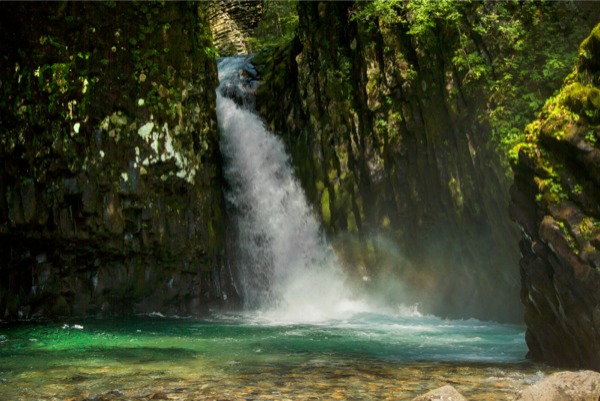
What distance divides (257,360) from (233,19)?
23019mm

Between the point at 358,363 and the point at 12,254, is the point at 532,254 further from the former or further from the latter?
the point at 12,254

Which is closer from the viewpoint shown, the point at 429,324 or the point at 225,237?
the point at 429,324

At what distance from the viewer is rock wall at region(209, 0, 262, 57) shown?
2762cm

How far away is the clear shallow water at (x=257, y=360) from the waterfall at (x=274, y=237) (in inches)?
117

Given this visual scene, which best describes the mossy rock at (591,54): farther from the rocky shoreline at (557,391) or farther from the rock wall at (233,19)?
the rock wall at (233,19)

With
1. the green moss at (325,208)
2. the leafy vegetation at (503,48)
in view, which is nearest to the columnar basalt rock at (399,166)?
the green moss at (325,208)

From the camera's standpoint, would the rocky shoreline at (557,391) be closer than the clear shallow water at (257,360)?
Yes

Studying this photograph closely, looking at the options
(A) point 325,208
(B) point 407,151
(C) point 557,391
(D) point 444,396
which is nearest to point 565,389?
(C) point 557,391

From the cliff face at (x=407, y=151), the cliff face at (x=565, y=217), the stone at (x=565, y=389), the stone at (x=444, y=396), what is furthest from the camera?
the cliff face at (x=407, y=151)

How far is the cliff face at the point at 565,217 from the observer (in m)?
6.62

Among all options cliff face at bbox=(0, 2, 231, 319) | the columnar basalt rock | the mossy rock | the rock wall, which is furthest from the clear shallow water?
the rock wall

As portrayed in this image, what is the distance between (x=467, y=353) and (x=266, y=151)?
9221 millimetres

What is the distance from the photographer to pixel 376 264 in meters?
15.1

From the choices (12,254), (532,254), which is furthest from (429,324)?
(12,254)
